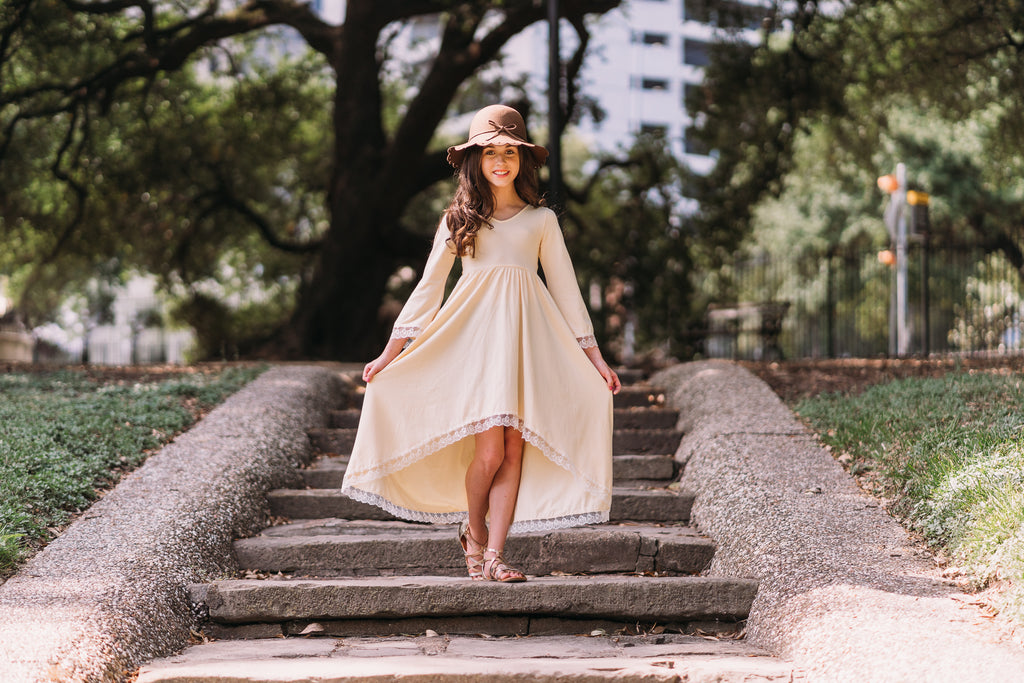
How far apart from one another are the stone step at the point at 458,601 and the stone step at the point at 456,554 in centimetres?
55

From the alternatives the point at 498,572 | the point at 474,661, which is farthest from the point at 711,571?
the point at 474,661

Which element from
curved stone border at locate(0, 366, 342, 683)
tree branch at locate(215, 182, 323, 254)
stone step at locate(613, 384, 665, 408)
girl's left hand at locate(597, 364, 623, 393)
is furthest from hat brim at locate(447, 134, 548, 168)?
tree branch at locate(215, 182, 323, 254)

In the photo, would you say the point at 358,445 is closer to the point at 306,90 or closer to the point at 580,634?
the point at 580,634

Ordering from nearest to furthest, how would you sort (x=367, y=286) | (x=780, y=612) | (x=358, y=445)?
(x=780, y=612) → (x=358, y=445) → (x=367, y=286)

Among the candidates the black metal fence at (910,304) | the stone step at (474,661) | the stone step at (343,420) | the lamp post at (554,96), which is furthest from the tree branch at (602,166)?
the stone step at (474,661)

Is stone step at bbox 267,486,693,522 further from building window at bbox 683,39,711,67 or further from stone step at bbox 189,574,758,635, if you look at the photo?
building window at bbox 683,39,711,67

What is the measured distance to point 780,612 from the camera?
388 centimetres

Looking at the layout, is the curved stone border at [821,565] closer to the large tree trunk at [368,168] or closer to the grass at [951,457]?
the grass at [951,457]

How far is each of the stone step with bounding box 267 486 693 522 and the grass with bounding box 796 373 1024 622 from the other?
102 centimetres

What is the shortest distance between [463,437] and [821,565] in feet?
5.43

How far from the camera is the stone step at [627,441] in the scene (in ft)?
21.7

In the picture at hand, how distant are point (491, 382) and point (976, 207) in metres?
26.3

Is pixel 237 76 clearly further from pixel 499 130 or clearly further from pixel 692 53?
pixel 692 53

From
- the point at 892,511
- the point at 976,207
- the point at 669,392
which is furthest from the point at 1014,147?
the point at 976,207
